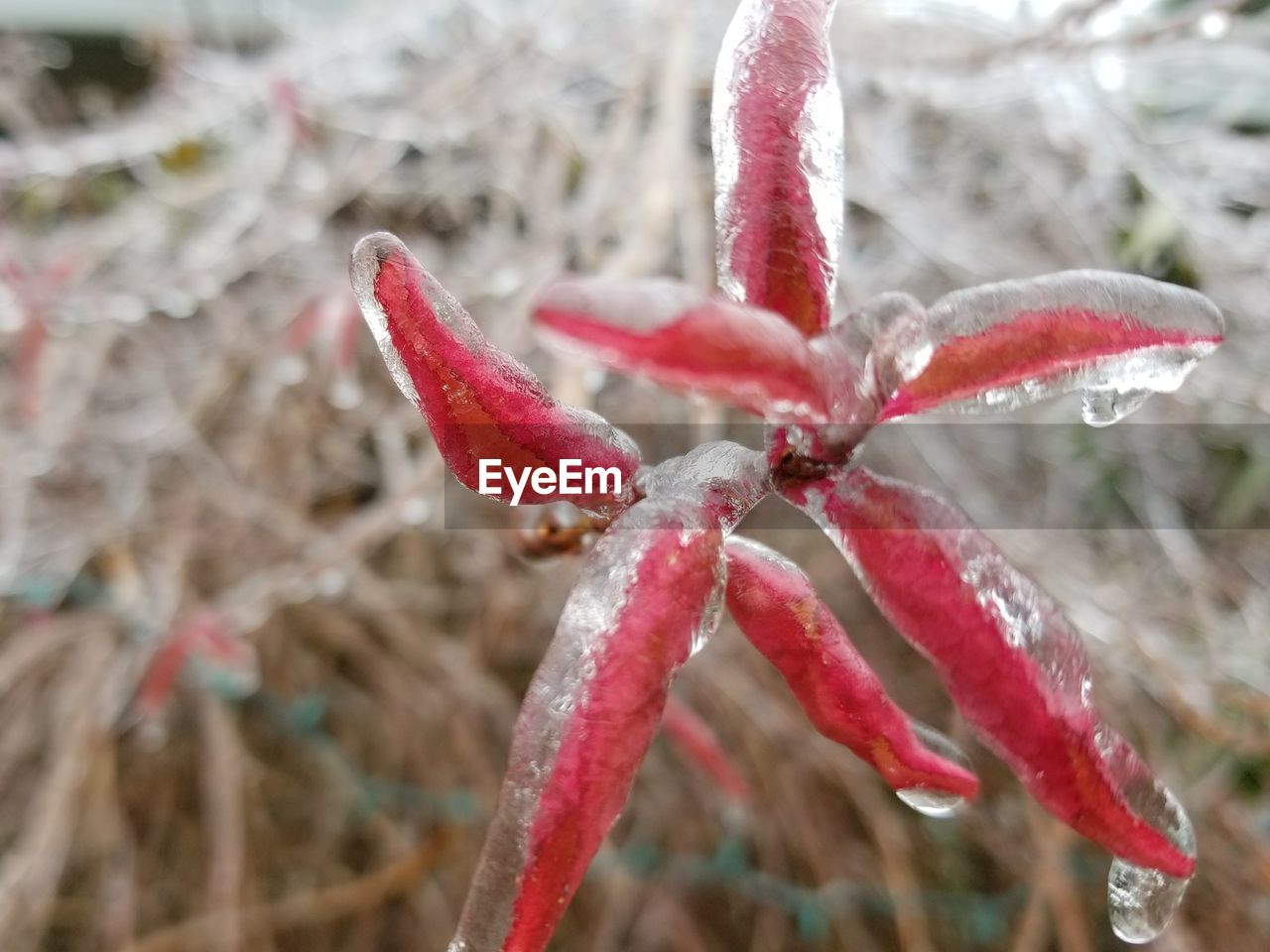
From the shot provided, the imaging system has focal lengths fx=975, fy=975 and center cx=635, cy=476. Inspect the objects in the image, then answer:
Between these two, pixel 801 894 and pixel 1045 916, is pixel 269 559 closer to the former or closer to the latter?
pixel 801 894

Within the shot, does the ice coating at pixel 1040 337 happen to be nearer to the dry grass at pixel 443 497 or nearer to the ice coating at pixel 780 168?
the ice coating at pixel 780 168

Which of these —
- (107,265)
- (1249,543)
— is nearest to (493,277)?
(107,265)

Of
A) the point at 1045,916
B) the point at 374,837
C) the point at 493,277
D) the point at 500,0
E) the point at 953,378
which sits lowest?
the point at 374,837

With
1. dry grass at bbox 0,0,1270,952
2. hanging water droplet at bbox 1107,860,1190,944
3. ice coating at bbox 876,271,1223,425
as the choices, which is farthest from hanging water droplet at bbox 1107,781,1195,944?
dry grass at bbox 0,0,1270,952

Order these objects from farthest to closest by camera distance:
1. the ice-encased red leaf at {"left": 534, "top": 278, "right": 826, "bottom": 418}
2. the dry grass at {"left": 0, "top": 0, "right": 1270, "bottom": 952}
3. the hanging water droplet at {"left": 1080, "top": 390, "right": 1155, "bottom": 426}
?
the dry grass at {"left": 0, "top": 0, "right": 1270, "bottom": 952}, the hanging water droplet at {"left": 1080, "top": 390, "right": 1155, "bottom": 426}, the ice-encased red leaf at {"left": 534, "top": 278, "right": 826, "bottom": 418}

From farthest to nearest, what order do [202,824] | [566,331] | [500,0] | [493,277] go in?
[202,824] → [500,0] → [493,277] → [566,331]

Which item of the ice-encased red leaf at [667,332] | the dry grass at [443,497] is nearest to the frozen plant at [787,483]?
the ice-encased red leaf at [667,332]

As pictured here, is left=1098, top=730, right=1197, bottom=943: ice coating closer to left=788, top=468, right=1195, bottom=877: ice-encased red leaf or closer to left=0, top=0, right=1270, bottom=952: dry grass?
left=788, top=468, right=1195, bottom=877: ice-encased red leaf

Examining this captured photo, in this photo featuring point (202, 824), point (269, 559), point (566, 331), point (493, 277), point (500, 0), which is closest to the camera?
point (566, 331)
